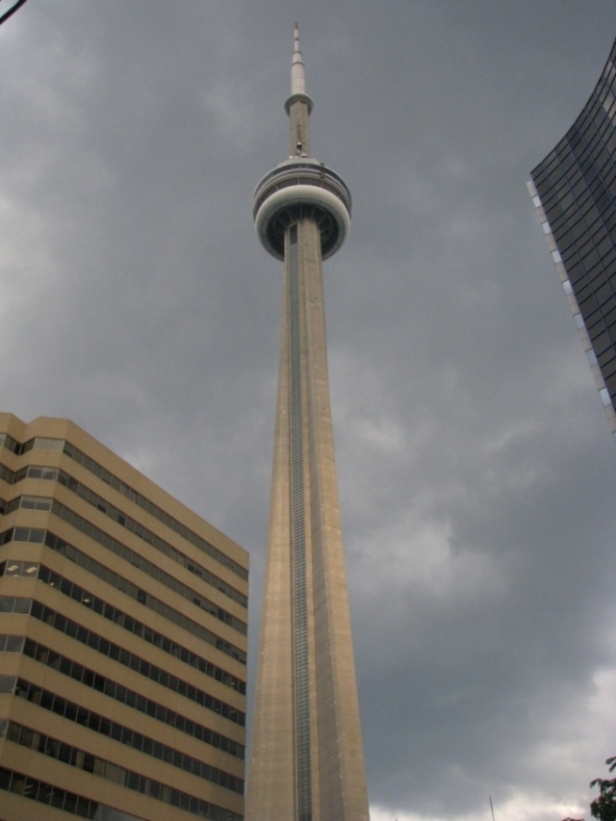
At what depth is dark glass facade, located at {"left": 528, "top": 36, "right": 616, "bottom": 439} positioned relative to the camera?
68.0m

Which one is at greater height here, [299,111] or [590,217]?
[299,111]

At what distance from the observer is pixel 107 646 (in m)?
64.4

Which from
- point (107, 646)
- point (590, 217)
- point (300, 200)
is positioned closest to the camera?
point (107, 646)

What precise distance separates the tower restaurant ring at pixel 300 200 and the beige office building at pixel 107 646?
6198 cm

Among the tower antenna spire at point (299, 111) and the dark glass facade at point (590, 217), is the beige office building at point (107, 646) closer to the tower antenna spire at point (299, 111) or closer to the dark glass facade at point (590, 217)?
the dark glass facade at point (590, 217)

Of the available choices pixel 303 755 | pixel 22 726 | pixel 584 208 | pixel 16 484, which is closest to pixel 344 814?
pixel 303 755

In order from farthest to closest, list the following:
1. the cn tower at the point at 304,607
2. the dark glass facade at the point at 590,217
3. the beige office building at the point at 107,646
Result: the cn tower at the point at 304,607, the dark glass facade at the point at 590,217, the beige office building at the point at 107,646

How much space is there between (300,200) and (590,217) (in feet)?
191

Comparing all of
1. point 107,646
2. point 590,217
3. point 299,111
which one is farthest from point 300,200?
point 107,646

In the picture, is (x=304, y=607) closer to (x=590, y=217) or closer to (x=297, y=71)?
(x=590, y=217)

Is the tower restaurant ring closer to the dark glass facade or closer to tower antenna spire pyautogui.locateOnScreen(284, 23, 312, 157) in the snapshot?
tower antenna spire pyautogui.locateOnScreen(284, 23, 312, 157)

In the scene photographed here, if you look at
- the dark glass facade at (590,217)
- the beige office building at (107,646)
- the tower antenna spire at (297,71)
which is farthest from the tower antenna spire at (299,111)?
the beige office building at (107,646)

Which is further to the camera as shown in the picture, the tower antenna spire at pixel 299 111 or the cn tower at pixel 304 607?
the tower antenna spire at pixel 299 111

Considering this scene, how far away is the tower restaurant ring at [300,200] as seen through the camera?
126 meters
